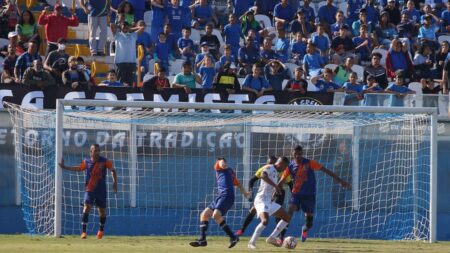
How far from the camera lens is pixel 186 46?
27.0m

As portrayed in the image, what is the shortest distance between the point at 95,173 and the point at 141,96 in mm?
2909

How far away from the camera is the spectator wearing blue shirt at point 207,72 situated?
25.0 m

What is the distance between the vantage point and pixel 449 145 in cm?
2378

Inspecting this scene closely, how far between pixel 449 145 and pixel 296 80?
3248 millimetres

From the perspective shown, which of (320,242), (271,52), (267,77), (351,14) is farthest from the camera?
(351,14)

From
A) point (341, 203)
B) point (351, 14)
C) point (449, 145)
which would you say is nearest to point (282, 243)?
point (341, 203)

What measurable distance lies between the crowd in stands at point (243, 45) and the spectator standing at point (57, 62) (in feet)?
0.06

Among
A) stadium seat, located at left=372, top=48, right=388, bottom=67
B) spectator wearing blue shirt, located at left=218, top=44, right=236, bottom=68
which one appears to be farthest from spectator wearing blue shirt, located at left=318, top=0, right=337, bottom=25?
spectator wearing blue shirt, located at left=218, top=44, right=236, bottom=68

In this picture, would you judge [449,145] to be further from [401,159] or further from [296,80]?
[296,80]

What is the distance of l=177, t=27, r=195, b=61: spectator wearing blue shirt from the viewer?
1057 inches

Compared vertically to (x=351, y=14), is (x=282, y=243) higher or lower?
lower

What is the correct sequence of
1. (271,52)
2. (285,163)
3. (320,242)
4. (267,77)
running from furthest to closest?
1. (271,52)
2. (267,77)
3. (320,242)
4. (285,163)

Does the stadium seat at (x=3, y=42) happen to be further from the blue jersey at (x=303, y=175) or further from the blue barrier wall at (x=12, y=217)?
the blue jersey at (x=303, y=175)

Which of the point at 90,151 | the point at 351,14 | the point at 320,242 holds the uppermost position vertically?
the point at 351,14
